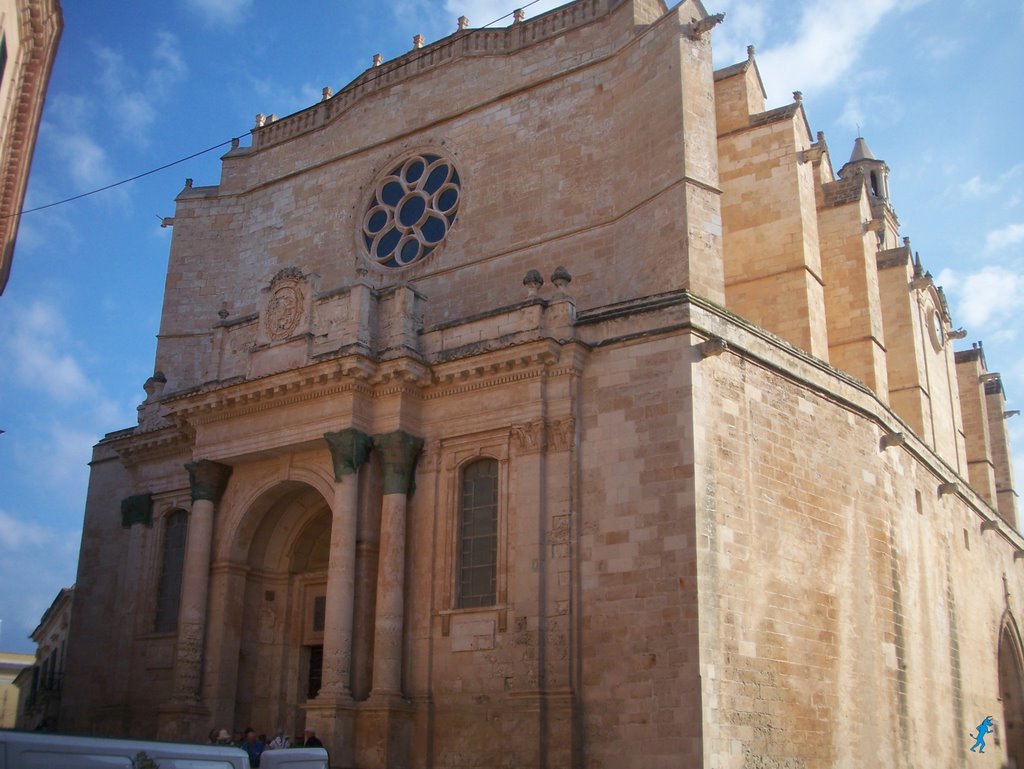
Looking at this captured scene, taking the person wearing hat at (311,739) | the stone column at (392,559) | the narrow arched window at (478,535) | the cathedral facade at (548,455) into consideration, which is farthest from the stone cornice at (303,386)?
the person wearing hat at (311,739)

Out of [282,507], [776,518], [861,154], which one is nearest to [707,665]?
[776,518]

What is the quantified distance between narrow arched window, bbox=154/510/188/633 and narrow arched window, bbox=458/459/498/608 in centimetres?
604

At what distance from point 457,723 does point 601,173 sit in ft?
30.5

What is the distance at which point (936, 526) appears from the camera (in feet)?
65.2

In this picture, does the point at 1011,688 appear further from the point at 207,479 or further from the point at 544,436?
the point at 207,479

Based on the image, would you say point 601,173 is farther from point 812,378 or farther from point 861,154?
point 861,154

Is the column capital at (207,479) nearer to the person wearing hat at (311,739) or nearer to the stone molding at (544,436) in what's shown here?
the person wearing hat at (311,739)

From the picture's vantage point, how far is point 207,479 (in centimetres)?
1814

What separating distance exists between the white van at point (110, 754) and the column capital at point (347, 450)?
9.76 meters

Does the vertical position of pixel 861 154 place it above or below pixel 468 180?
above

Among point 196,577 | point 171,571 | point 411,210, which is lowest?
point 196,577

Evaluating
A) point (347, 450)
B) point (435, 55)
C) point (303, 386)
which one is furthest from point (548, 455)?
point (435, 55)

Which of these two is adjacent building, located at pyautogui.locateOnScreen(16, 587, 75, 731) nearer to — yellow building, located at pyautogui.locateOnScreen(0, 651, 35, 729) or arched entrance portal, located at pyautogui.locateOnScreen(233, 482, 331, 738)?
yellow building, located at pyautogui.locateOnScreen(0, 651, 35, 729)

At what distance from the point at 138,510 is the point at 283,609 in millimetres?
3675
